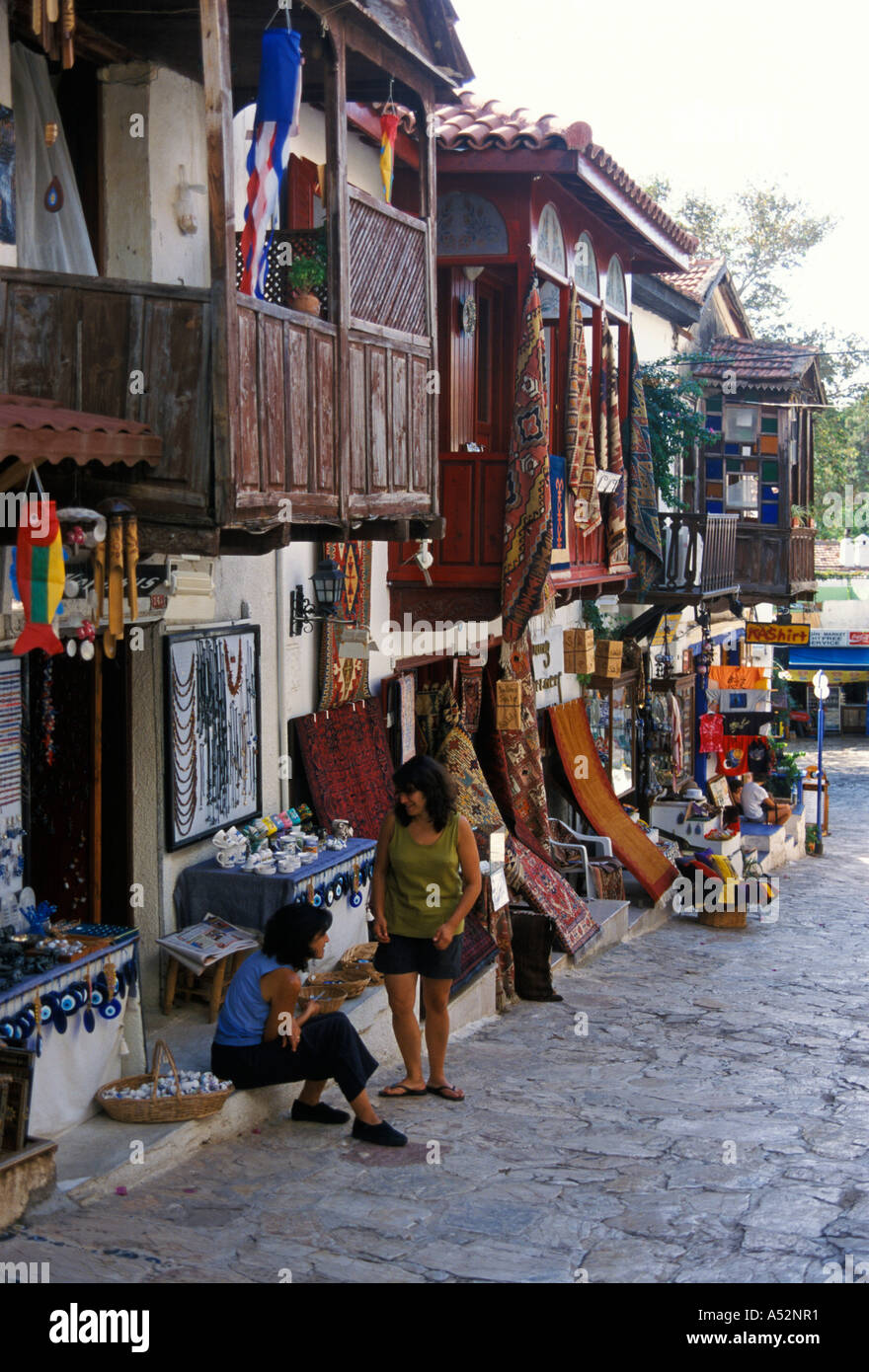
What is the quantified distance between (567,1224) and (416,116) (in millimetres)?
6701

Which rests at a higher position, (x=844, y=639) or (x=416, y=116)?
(x=416, y=116)

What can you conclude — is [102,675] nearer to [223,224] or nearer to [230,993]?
[230,993]

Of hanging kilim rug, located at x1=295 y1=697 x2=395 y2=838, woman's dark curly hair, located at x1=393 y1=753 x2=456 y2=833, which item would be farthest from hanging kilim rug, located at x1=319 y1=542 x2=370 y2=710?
woman's dark curly hair, located at x1=393 y1=753 x2=456 y2=833

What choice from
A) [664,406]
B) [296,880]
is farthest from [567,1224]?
[664,406]

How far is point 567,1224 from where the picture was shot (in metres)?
6.19

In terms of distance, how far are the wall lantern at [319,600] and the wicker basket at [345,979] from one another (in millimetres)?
2352

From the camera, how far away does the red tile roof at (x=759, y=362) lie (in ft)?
75.5

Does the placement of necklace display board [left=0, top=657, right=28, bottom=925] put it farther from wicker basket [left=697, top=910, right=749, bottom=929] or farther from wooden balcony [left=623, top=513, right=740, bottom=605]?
wooden balcony [left=623, top=513, right=740, bottom=605]

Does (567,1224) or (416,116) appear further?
(416,116)

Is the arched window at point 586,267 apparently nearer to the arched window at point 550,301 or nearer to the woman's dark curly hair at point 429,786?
the arched window at point 550,301

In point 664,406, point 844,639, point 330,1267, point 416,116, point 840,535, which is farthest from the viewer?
point 840,535

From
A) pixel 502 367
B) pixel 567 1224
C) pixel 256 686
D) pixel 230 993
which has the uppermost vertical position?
pixel 502 367

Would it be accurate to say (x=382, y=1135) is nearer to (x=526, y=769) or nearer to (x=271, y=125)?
(x=271, y=125)

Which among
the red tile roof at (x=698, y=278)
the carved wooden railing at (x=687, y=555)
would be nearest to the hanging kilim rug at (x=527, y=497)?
the carved wooden railing at (x=687, y=555)
